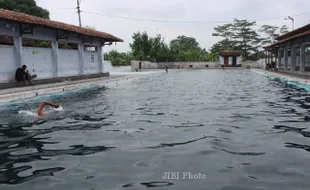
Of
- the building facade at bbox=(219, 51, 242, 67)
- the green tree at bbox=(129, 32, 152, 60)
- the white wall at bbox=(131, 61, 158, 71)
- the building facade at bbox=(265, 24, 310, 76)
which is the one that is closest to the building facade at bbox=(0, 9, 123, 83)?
the building facade at bbox=(265, 24, 310, 76)

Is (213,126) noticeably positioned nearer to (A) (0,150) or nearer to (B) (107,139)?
(B) (107,139)

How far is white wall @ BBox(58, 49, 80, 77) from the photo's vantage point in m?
22.1

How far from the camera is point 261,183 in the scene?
12.7ft

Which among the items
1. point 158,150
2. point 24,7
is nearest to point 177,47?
point 24,7

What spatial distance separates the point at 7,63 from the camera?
54.4 feet

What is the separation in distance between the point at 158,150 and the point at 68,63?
19128mm

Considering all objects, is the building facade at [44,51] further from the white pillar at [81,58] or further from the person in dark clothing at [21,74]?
the person in dark clothing at [21,74]

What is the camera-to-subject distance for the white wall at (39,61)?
18.4 metres

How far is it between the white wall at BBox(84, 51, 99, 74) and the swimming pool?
56.3 feet

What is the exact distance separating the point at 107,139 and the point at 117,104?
17.7 ft

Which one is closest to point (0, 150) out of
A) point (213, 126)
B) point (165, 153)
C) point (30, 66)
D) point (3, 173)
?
point (3, 173)

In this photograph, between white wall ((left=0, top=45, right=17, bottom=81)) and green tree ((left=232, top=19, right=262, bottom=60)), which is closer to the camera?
white wall ((left=0, top=45, right=17, bottom=81))

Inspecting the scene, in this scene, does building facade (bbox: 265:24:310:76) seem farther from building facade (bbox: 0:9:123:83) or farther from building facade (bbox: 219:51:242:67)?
building facade (bbox: 219:51:242:67)

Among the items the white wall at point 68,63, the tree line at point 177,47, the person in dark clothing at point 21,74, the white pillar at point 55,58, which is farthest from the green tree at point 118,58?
the person in dark clothing at point 21,74
